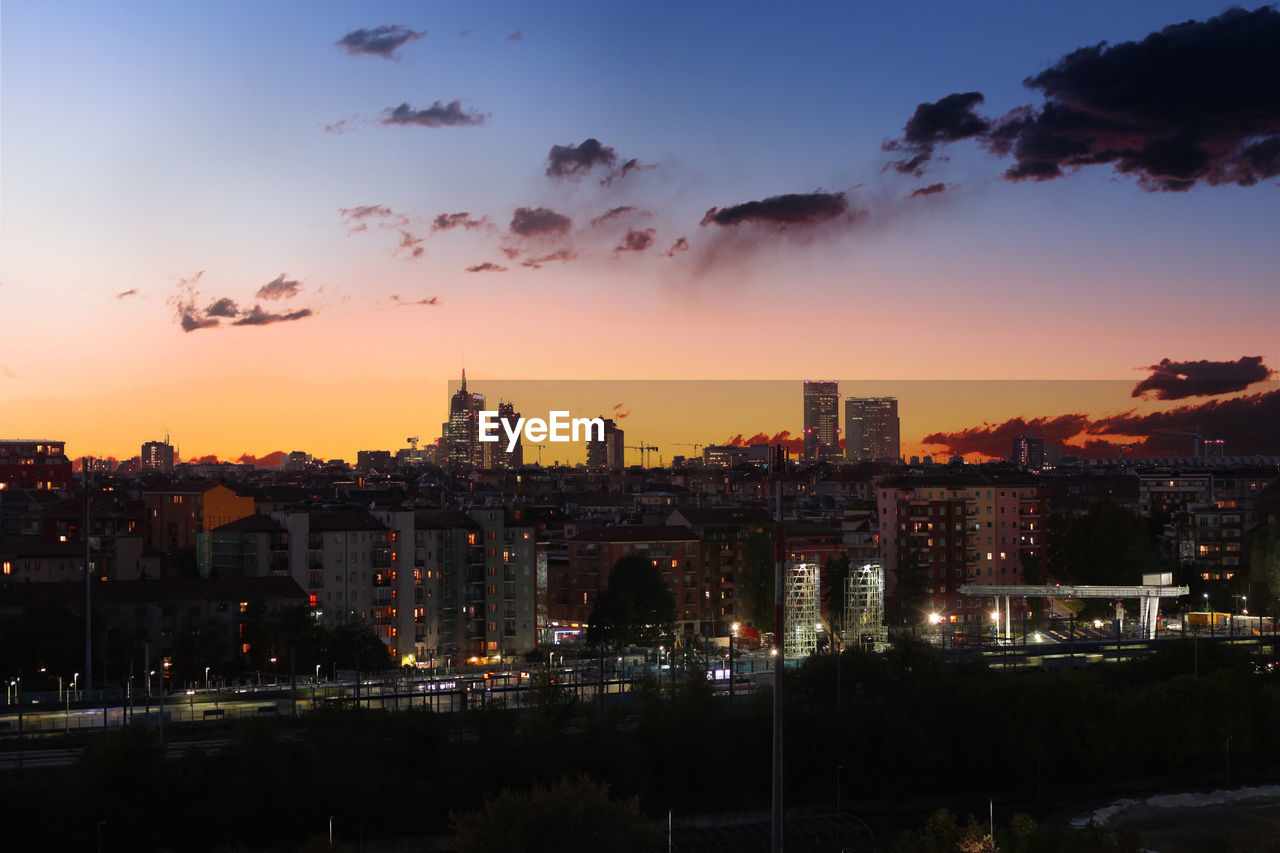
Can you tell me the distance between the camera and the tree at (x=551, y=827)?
1229 cm

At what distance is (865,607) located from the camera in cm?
2719

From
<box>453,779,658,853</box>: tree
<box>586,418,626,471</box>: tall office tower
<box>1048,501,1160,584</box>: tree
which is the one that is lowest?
<box>453,779,658,853</box>: tree

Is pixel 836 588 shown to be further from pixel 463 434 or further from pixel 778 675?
pixel 463 434

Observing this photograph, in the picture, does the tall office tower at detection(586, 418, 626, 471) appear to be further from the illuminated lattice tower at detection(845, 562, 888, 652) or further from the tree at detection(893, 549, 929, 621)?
the illuminated lattice tower at detection(845, 562, 888, 652)

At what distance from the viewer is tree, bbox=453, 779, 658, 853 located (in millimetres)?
12289

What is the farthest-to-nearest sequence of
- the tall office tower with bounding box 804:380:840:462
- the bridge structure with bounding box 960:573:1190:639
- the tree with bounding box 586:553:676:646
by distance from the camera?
the tall office tower with bounding box 804:380:840:462, the bridge structure with bounding box 960:573:1190:639, the tree with bounding box 586:553:676:646

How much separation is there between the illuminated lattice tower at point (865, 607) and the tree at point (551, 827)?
14.1 m

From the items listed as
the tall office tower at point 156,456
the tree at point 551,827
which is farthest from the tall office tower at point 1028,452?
the tree at point 551,827

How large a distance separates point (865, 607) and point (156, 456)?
255ft

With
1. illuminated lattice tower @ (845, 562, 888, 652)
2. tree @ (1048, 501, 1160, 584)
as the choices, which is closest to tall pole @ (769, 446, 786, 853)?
illuminated lattice tower @ (845, 562, 888, 652)

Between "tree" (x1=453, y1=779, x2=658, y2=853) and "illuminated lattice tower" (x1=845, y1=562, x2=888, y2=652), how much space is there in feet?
46.3

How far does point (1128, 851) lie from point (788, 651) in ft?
40.0

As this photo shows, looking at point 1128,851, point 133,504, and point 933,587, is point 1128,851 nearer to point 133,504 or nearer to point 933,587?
point 933,587

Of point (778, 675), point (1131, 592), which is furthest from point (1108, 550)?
point (778, 675)
